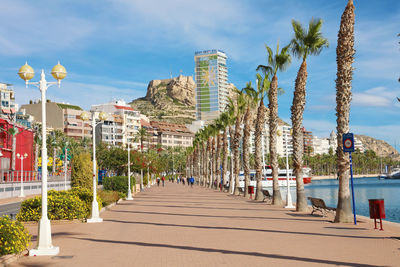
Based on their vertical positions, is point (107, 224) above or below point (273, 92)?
below

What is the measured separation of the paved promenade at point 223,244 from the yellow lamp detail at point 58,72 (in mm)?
4579

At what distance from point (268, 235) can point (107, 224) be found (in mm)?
7107

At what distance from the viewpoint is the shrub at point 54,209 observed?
1717 centimetres

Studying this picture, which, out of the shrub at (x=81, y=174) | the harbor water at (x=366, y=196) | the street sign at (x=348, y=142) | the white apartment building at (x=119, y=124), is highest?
the white apartment building at (x=119, y=124)

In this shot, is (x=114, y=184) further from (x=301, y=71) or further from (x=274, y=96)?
(x=301, y=71)

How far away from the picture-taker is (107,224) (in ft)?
57.1

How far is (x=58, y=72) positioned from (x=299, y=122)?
13.9 metres

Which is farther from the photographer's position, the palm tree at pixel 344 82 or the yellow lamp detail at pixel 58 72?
the palm tree at pixel 344 82

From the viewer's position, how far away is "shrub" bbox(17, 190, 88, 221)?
1717 centimetres

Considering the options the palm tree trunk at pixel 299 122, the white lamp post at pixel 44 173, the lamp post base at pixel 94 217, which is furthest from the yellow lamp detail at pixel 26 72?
the palm tree trunk at pixel 299 122

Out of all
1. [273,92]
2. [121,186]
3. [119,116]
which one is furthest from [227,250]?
[119,116]

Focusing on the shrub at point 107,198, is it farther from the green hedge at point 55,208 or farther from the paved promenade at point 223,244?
the paved promenade at point 223,244

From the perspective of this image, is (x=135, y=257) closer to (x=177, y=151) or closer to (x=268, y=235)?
(x=268, y=235)

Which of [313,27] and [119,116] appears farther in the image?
[119,116]
